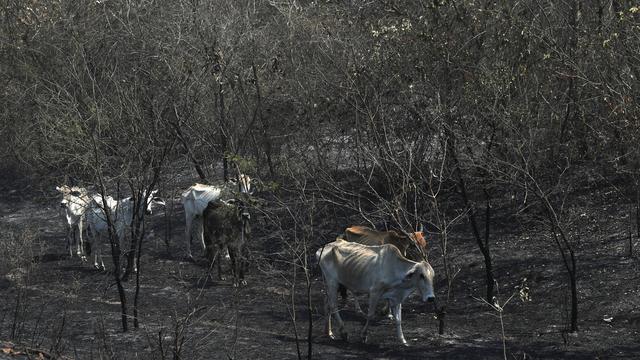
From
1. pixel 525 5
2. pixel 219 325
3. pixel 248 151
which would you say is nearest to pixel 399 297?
pixel 219 325

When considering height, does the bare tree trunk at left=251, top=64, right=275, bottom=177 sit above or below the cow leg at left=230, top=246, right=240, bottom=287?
above

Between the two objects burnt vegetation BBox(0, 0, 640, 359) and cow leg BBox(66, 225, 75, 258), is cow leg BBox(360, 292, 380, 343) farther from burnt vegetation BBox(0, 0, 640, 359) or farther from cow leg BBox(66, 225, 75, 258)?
cow leg BBox(66, 225, 75, 258)

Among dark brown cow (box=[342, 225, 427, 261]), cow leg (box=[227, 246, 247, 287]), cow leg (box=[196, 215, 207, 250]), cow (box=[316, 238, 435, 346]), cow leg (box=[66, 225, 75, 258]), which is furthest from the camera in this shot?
cow leg (box=[66, 225, 75, 258])

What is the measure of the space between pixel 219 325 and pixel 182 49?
10.6 metres

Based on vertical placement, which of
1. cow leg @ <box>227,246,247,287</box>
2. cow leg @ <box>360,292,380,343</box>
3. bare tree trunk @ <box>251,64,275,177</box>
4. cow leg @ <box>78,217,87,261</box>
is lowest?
cow leg @ <box>360,292,380,343</box>

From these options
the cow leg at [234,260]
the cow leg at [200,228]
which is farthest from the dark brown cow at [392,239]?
the cow leg at [200,228]

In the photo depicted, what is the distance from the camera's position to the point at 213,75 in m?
29.1

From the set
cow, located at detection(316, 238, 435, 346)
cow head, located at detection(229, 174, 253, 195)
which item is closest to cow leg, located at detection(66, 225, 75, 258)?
cow head, located at detection(229, 174, 253, 195)

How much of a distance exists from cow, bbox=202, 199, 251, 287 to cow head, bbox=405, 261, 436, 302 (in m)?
5.94

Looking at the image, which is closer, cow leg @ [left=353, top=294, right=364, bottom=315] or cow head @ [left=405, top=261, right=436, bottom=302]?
cow head @ [left=405, top=261, right=436, bottom=302]

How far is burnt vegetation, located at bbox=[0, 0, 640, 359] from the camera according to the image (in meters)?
19.7

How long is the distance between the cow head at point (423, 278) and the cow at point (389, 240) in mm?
854

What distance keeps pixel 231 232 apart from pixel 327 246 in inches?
189

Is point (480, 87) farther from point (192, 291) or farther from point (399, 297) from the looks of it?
point (192, 291)
